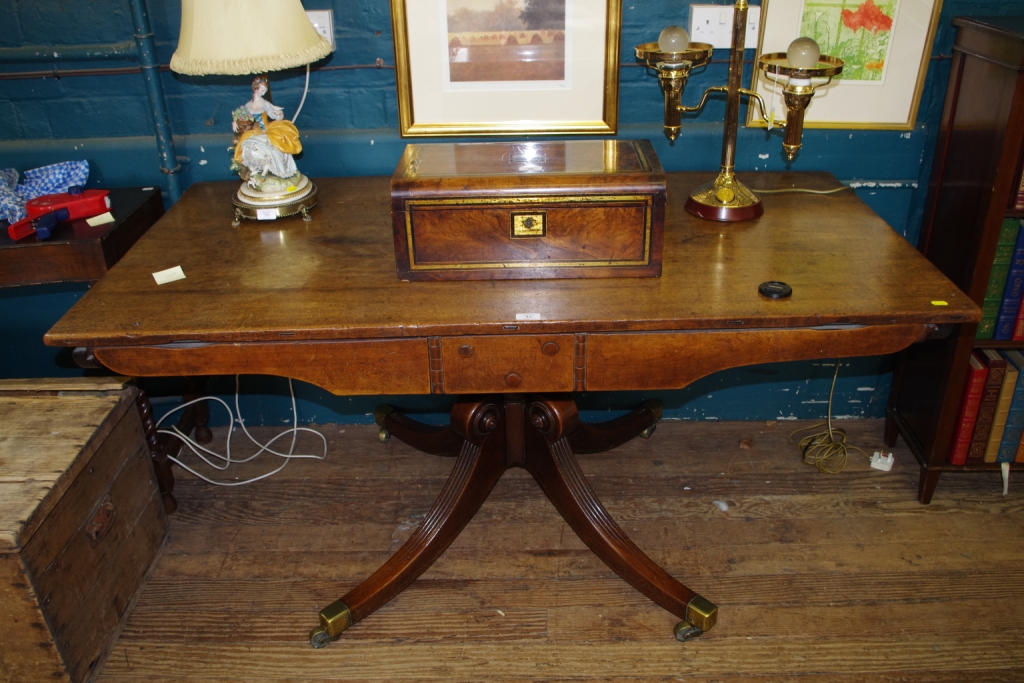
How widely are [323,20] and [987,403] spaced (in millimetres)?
2024

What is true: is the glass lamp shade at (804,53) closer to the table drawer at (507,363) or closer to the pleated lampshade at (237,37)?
the table drawer at (507,363)

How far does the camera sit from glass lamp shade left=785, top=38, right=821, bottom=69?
5.88ft

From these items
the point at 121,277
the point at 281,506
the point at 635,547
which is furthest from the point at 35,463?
the point at 635,547

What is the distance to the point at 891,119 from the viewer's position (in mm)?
2314

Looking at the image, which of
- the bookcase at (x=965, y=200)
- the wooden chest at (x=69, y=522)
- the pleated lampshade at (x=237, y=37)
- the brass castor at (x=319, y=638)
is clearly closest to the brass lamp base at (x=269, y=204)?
the pleated lampshade at (x=237, y=37)

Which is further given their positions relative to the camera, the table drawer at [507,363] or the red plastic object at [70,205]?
the red plastic object at [70,205]

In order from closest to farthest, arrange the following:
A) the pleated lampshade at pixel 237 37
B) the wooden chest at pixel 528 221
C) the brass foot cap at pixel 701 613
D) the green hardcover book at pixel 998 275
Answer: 1. the wooden chest at pixel 528 221
2. the pleated lampshade at pixel 237 37
3. the brass foot cap at pixel 701 613
4. the green hardcover book at pixel 998 275

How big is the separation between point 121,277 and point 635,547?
1.34m

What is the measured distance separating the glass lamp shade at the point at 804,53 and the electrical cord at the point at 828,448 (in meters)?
1.13

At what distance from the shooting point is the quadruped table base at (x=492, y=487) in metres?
2.01

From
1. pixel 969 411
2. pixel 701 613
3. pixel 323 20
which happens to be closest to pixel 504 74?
pixel 323 20

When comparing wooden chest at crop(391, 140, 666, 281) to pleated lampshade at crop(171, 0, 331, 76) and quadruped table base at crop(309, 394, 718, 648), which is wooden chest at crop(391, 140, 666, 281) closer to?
pleated lampshade at crop(171, 0, 331, 76)

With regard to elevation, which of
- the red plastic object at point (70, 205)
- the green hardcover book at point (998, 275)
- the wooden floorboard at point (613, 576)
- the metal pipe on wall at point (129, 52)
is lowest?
the wooden floorboard at point (613, 576)

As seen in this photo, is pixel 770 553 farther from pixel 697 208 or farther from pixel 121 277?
pixel 121 277
